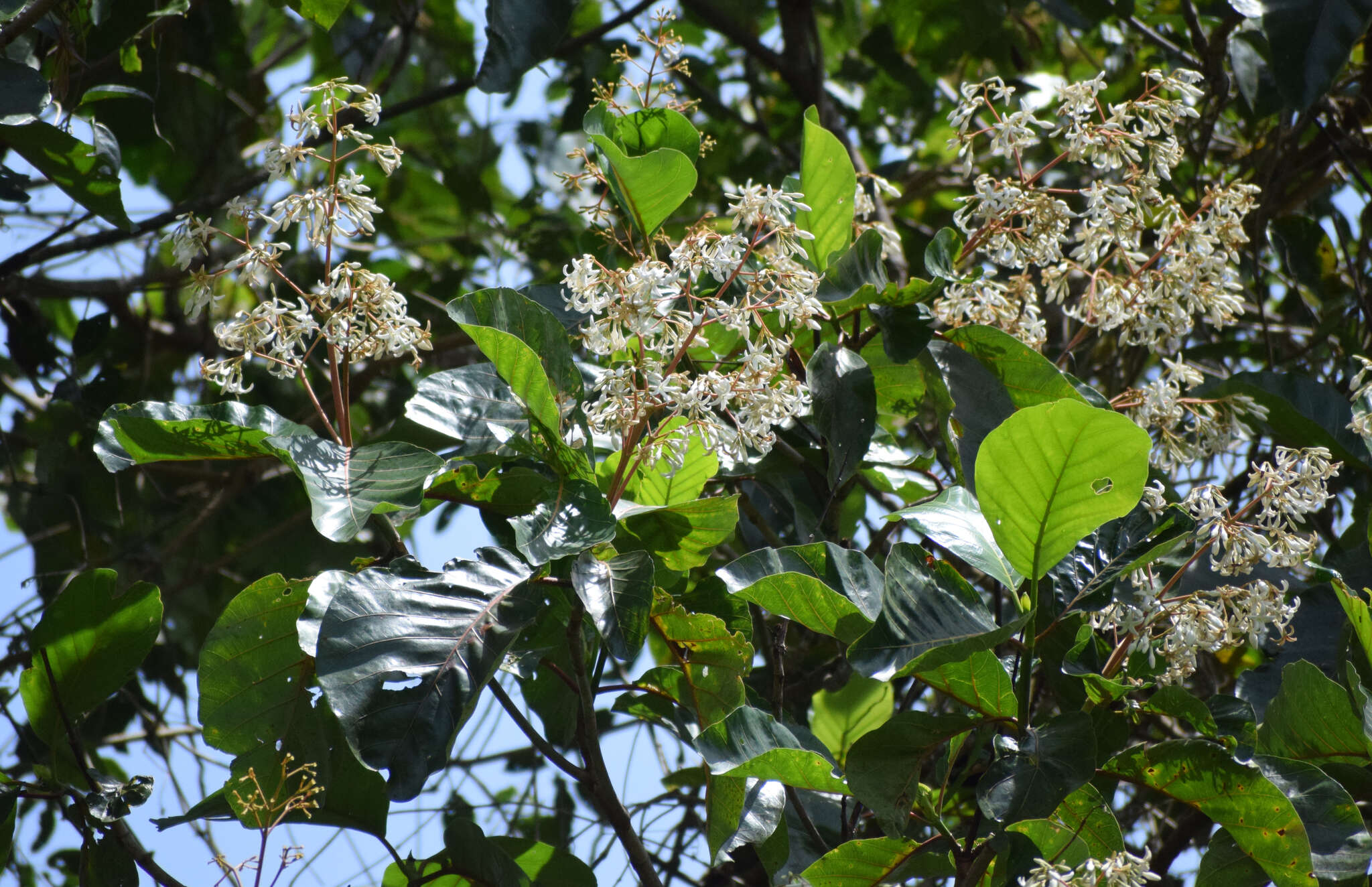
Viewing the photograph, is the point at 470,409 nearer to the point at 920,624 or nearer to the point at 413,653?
the point at 413,653

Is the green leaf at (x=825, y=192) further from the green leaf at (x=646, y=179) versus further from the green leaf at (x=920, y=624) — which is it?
the green leaf at (x=920, y=624)

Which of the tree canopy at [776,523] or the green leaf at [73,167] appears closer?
the tree canopy at [776,523]

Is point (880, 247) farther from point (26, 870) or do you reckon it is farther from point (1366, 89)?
point (26, 870)

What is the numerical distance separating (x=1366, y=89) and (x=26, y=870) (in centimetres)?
251

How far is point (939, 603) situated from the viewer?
947mm

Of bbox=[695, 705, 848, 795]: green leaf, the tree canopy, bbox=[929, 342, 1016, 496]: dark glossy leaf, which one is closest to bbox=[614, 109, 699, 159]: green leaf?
the tree canopy

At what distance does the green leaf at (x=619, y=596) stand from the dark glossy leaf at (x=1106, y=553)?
38 cm

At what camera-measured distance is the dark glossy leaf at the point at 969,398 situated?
44.6 inches

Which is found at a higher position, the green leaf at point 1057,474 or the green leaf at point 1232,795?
the green leaf at point 1057,474

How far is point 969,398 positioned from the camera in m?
1.17

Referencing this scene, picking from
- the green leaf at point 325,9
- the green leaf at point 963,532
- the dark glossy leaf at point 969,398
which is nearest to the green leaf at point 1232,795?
the green leaf at point 963,532

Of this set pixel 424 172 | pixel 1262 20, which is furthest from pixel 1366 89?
pixel 424 172

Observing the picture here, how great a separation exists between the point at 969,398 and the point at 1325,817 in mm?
479

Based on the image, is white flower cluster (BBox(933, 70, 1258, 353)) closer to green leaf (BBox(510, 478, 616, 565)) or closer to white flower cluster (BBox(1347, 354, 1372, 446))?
white flower cluster (BBox(1347, 354, 1372, 446))
